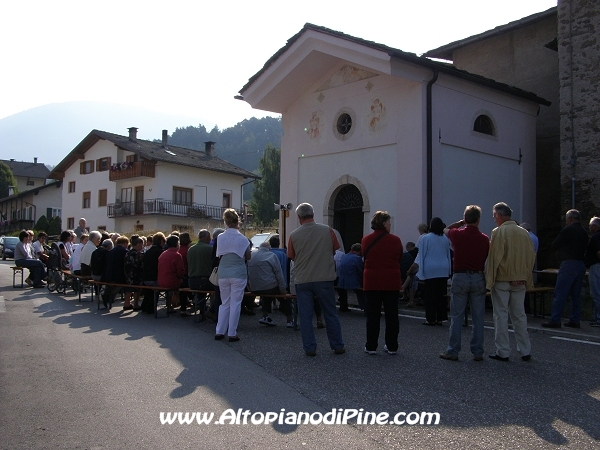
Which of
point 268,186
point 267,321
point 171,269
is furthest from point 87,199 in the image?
point 267,321

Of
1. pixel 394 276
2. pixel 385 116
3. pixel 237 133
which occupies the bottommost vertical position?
pixel 394 276

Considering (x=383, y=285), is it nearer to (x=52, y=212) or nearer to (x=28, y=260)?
(x=28, y=260)

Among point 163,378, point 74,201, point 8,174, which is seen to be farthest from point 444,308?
point 8,174

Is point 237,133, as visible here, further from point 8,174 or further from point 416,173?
point 416,173

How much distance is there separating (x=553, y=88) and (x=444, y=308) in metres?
12.5

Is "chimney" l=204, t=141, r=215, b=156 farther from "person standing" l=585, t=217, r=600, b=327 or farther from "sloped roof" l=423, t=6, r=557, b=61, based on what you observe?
"person standing" l=585, t=217, r=600, b=327

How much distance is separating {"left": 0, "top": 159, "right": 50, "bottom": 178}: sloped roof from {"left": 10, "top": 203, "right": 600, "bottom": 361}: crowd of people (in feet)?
267

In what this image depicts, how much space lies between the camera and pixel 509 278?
6977 millimetres

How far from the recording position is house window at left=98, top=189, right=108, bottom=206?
5128 cm

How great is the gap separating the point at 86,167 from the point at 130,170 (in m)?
7.34

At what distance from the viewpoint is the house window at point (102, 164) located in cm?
5069

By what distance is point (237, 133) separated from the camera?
5049 inches

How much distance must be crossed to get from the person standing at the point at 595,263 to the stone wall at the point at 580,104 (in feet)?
→ 21.7

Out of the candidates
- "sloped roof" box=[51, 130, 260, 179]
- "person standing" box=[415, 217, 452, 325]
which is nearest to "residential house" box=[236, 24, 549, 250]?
"person standing" box=[415, 217, 452, 325]
